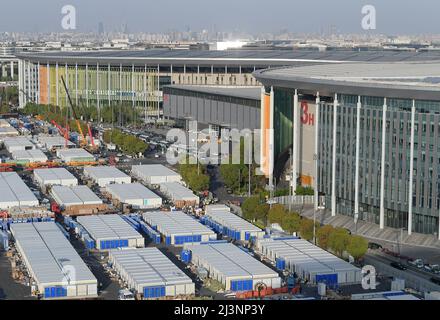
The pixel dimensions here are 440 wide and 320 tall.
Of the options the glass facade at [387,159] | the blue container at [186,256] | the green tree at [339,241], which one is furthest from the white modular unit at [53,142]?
the green tree at [339,241]

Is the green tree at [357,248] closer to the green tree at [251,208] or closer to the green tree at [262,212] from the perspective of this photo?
the green tree at [262,212]

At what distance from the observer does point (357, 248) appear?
1416cm

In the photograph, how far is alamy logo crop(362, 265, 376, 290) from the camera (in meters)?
12.8

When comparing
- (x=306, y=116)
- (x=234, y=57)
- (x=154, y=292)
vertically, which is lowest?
(x=154, y=292)

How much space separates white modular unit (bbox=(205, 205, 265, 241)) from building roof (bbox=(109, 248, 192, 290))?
2.45 metres

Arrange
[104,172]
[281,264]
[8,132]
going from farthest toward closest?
[8,132] → [104,172] → [281,264]

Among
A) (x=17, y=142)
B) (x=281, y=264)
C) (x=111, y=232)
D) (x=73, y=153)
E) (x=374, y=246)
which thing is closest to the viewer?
(x=281, y=264)

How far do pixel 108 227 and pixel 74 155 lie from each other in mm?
12883

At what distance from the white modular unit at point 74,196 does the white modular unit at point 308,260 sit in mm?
6457

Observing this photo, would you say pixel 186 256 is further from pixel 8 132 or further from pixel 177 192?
pixel 8 132

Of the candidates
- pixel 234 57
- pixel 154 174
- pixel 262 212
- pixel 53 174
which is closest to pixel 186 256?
pixel 262 212

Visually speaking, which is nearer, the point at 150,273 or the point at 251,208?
the point at 150,273

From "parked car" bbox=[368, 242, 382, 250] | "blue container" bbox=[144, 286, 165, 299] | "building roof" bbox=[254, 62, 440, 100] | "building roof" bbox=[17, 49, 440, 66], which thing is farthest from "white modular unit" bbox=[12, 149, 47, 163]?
"blue container" bbox=[144, 286, 165, 299]

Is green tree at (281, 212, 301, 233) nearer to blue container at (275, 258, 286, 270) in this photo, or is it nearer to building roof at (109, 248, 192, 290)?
blue container at (275, 258, 286, 270)
